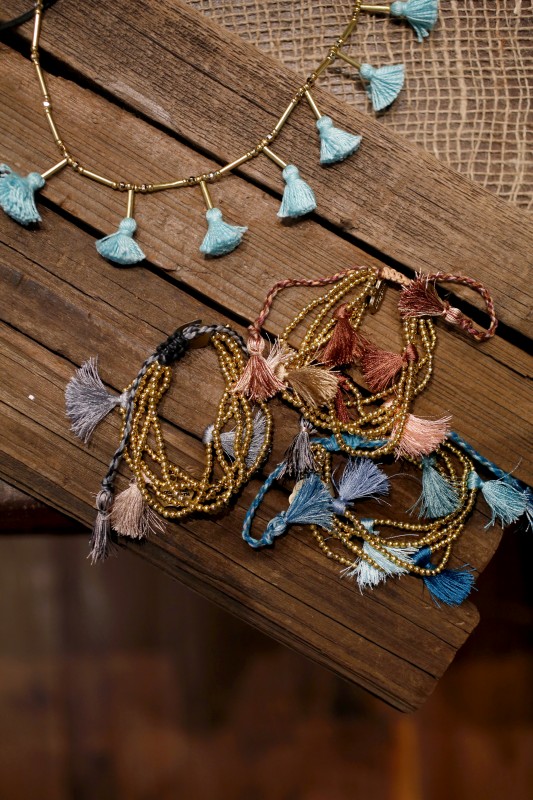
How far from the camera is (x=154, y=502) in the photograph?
3.55 feet

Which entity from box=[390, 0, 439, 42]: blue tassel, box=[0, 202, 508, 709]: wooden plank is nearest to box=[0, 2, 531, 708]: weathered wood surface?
box=[0, 202, 508, 709]: wooden plank

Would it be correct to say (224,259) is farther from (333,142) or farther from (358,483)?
(358,483)

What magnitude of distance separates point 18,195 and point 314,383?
0.54 m

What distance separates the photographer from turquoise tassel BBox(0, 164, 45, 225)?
41.7 inches

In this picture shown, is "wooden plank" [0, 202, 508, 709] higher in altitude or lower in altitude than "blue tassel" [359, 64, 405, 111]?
lower

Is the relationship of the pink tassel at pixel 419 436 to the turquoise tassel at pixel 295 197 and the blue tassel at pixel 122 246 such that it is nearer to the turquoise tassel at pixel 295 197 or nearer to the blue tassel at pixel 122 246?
the turquoise tassel at pixel 295 197

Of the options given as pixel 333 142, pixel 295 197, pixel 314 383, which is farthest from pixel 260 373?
pixel 333 142

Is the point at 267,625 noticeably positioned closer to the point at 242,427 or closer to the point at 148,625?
the point at 242,427

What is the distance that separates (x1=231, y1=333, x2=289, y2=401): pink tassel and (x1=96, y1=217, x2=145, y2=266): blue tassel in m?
0.22

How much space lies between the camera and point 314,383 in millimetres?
1062

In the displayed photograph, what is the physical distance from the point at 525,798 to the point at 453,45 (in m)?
1.74

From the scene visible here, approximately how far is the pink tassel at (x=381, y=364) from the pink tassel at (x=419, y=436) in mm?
70

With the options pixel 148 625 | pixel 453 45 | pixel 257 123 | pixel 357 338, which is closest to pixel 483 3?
pixel 453 45

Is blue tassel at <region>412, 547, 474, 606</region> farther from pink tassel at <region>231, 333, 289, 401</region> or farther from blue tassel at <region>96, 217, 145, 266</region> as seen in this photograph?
blue tassel at <region>96, 217, 145, 266</region>
